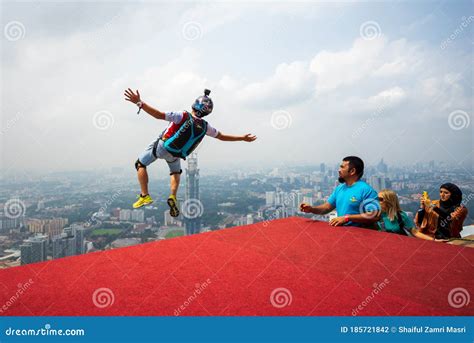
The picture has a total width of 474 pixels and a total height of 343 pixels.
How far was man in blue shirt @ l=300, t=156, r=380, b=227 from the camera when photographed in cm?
575

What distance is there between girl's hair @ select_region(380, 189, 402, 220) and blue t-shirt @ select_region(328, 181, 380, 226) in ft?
1.41

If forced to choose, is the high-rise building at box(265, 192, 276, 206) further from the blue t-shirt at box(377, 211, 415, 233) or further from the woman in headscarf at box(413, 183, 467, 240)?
the woman in headscarf at box(413, 183, 467, 240)

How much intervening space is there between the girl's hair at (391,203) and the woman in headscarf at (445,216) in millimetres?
574

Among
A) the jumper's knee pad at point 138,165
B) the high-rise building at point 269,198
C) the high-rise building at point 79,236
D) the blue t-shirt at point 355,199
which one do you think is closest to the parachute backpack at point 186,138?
the jumper's knee pad at point 138,165

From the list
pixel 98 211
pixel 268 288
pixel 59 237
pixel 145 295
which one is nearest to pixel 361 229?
pixel 268 288

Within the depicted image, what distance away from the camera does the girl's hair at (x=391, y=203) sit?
19.9 ft

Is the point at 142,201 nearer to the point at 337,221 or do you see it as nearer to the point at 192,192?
the point at 192,192

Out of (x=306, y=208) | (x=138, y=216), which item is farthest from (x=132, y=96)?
(x=306, y=208)

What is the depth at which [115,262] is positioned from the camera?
4.89 meters

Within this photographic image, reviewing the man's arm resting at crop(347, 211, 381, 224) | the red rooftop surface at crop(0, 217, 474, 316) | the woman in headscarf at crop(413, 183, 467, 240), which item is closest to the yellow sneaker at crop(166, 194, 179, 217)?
the red rooftop surface at crop(0, 217, 474, 316)

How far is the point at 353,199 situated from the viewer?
5824 mm

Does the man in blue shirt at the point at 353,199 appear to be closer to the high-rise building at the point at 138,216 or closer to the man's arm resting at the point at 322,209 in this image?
the man's arm resting at the point at 322,209

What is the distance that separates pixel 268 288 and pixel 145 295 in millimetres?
1290

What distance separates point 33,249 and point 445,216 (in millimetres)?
6834
